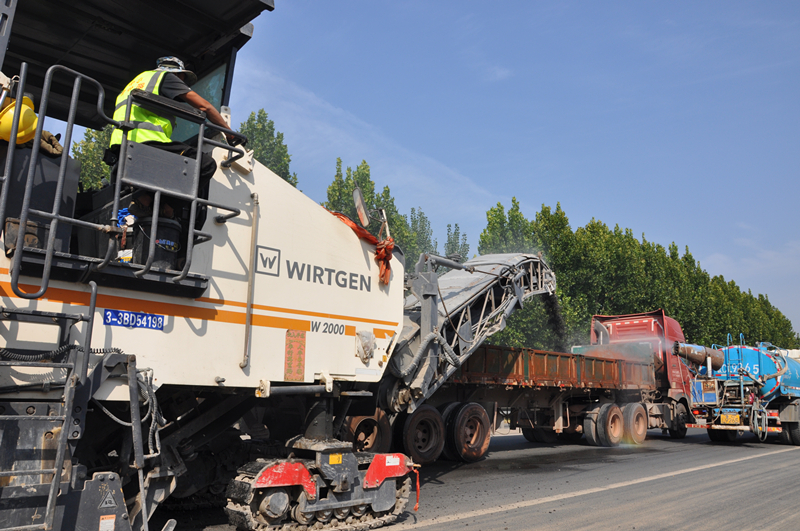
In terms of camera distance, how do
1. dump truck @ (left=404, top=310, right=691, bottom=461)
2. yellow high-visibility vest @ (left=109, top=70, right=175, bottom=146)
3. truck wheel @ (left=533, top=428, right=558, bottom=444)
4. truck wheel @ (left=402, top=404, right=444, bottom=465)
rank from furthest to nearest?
truck wheel @ (left=533, top=428, right=558, bottom=444) → dump truck @ (left=404, top=310, right=691, bottom=461) → truck wheel @ (left=402, top=404, right=444, bottom=465) → yellow high-visibility vest @ (left=109, top=70, right=175, bottom=146)

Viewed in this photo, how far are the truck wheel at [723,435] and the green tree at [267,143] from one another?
26.3m

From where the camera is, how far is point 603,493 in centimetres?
780

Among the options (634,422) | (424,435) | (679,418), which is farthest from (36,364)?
(679,418)

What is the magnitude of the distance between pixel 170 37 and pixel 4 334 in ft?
10.8

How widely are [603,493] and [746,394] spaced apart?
10.4 meters

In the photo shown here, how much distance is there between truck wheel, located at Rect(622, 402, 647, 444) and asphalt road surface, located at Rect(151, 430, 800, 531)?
166cm

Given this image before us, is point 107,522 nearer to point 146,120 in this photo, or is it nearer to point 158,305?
point 158,305

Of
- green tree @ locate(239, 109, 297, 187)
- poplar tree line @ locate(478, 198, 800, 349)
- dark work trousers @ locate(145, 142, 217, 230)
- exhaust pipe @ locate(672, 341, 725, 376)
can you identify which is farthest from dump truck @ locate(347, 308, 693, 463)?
green tree @ locate(239, 109, 297, 187)

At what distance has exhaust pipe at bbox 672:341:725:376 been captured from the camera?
1661 centimetres

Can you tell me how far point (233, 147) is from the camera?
4.71 meters

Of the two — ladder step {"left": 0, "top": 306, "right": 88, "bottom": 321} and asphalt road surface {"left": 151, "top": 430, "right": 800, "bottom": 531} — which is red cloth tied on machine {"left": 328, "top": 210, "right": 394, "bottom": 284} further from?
ladder step {"left": 0, "top": 306, "right": 88, "bottom": 321}

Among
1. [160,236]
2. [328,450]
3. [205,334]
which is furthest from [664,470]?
[160,236]

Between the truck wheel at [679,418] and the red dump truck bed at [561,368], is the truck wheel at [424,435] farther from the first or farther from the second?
the truck wheel at [679,418]

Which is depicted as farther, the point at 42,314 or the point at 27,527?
the point at 42,314
